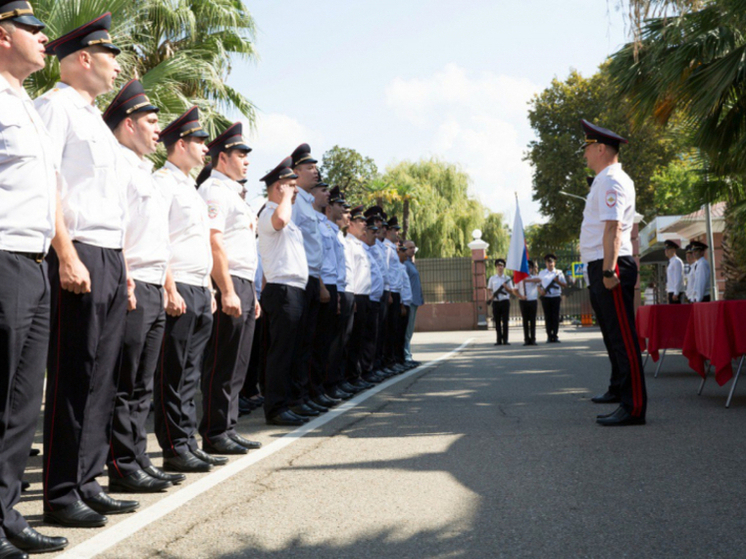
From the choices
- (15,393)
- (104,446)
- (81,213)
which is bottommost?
(104,446)

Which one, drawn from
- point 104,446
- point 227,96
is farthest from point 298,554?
point 227,96

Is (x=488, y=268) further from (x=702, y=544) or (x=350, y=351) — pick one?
(x=702, y=544)

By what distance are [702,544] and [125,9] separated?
10789 mm

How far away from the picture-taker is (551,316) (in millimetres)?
21234

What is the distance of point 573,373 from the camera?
37.9 ft

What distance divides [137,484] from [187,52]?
13.2m

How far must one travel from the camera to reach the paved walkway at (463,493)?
3.57m

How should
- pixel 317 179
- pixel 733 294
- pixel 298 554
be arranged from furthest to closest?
pixel 733 294 → pixel 317 179 → pixel 298 554

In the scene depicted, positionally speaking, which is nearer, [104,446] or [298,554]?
[298,554]

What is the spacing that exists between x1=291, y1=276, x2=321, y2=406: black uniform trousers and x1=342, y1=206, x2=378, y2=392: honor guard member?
1.97 metres

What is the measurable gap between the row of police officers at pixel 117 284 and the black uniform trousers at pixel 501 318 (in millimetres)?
13115

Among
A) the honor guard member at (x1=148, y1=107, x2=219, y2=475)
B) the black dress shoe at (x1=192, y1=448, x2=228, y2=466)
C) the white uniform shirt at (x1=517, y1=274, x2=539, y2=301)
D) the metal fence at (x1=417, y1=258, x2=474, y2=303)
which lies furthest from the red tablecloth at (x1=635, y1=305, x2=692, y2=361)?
the metal fence at (x1=417, y1=258, x2=474, y2=303)

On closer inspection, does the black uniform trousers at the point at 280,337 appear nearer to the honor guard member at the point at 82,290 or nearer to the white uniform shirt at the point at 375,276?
the honor guard member at the point at 82,290

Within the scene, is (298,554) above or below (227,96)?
below
